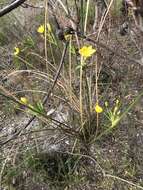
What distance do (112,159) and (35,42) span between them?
0.89 meters

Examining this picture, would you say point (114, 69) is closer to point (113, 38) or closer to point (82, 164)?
point (113, 38)

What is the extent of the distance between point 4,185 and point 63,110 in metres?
0.42

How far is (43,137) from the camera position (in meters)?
1.56

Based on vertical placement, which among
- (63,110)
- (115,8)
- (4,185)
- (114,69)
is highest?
(115,8)

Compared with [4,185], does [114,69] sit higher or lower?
higher

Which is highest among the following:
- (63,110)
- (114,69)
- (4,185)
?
(114,69)

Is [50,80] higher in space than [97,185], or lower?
higher

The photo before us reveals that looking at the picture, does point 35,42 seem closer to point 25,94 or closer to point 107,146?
point 25,94

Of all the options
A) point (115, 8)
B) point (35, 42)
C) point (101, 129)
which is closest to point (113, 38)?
point (115, 8)

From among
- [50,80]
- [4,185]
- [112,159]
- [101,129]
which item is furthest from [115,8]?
[4,185]

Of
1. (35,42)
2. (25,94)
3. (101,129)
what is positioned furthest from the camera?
(35,42)

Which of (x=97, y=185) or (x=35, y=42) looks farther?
(x=35, y=42)

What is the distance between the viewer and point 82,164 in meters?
1.46

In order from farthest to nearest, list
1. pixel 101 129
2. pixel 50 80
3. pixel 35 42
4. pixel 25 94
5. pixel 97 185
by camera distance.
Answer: pixel 35 42
pixel 25 94
pixel 50 80
pixel 101 129
pixel 97 185
